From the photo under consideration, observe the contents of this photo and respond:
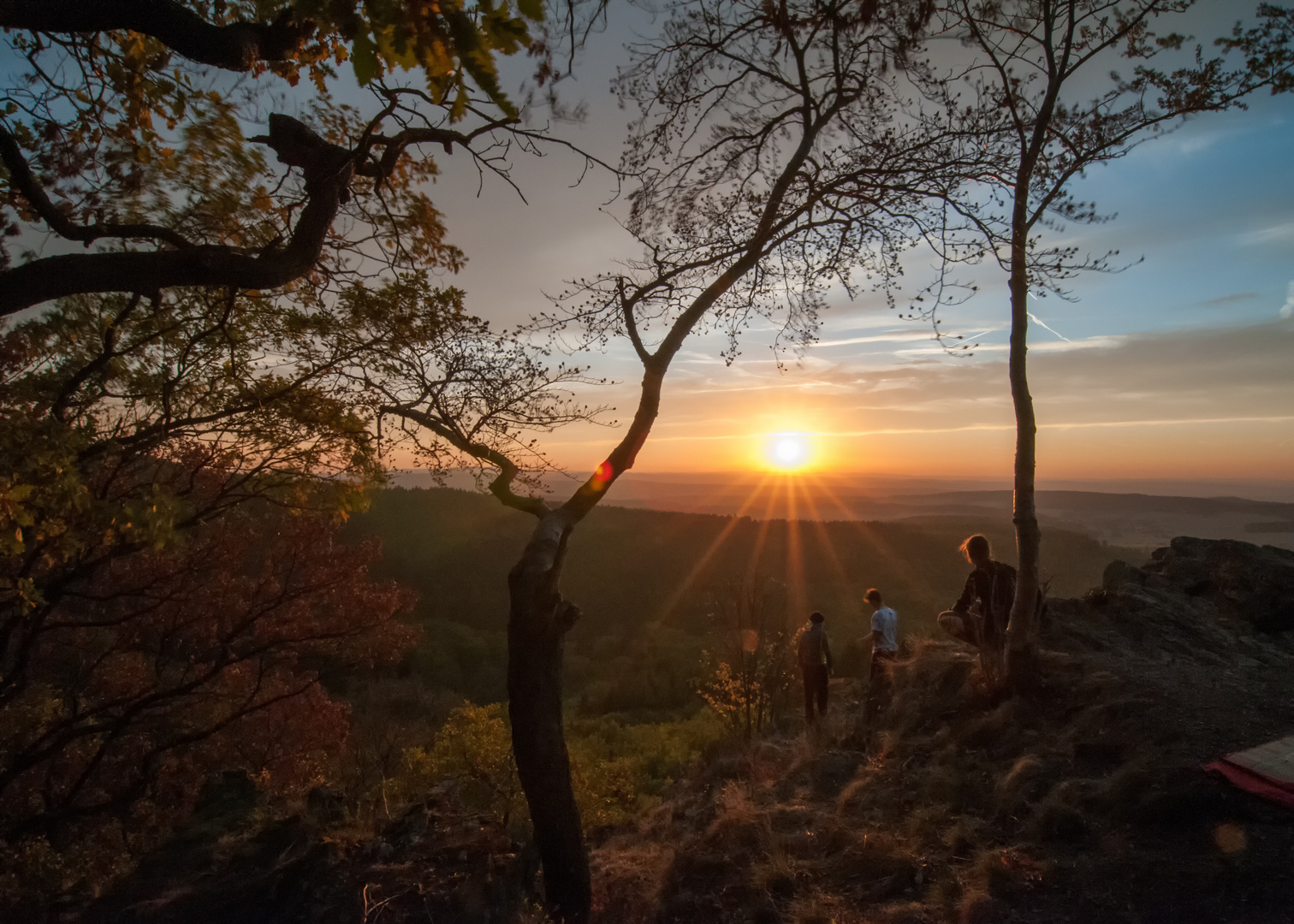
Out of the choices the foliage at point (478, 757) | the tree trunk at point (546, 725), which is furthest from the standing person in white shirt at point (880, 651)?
the foliage at point (478, 757)

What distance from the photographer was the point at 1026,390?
6.76m

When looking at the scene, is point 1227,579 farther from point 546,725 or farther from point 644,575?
point 644,575

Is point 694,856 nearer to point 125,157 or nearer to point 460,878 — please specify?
point 460,878

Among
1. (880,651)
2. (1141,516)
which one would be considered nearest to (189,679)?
(880,651)

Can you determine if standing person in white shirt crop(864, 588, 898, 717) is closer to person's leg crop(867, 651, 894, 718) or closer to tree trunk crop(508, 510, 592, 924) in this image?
person's leg crop(867, 651, 894, 718)

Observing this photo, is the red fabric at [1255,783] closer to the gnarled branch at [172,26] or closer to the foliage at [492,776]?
the foliage at [492,776]

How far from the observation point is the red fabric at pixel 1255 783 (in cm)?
431

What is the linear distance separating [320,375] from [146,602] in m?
10.8

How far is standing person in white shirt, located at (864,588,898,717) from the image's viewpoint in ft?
31.0

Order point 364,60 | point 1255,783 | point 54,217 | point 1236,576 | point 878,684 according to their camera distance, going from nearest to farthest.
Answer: point 364,60 → point 54,217 → point 1255,783 → point 878,684 → point 1236,576

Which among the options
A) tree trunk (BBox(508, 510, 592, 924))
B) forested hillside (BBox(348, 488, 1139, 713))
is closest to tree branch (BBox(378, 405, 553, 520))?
tree trunk (BBox(508, 510, 592, 924))

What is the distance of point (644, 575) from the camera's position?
63938 millimetres

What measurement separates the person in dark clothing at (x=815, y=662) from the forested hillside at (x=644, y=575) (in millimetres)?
20423

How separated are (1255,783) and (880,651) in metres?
5.42
